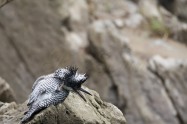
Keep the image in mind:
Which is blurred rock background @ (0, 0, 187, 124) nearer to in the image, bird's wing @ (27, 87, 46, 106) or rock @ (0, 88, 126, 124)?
rock @ (0, 88, 126, 124)

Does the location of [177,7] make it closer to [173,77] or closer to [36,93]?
[173,77]

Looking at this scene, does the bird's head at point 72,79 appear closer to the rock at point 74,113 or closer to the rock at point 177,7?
the rock at point 74,113

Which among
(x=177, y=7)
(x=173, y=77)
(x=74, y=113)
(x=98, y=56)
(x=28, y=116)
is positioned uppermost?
(x=177, y=7)

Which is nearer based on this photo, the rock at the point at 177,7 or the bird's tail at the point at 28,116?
the bird's tail at the point at 28,116

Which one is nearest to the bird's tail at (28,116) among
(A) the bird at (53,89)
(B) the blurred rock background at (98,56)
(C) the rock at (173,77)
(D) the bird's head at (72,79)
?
(A) the bird at (53,89)

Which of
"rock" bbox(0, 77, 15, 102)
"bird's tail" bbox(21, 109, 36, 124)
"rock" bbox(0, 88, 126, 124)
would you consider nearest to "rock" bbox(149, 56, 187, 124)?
"rock" bbox(0, 77, 15, 102)

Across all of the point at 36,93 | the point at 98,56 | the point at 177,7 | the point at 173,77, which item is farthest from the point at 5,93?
the point at 177,7
